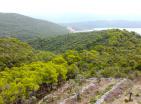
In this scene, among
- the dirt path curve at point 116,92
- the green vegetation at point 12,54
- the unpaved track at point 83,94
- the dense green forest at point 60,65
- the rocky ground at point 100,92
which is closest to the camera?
the dirt path curve at point 116,92

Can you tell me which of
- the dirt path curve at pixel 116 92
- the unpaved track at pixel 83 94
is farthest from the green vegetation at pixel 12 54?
the dirt path curve at pixel 116 92

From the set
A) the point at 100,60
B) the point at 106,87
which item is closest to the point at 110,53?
the point at 100,60

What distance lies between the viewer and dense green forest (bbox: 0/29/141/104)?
218 ft

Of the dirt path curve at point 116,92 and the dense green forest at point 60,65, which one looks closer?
the dirt path curve at point 116,92

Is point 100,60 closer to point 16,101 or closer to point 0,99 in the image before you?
point 16,101

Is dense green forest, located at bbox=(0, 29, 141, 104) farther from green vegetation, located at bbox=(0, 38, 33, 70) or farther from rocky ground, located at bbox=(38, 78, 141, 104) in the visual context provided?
rocky ground, located at bbox=(38, 78, 141, 104)

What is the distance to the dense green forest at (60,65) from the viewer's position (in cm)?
6638

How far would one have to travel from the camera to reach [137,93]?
197 feet

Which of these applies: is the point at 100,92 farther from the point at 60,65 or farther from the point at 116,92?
the point at 60,65

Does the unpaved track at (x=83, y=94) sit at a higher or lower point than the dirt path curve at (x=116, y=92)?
lower

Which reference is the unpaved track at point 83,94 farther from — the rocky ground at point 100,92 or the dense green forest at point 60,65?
the dense green forest at point 60,65

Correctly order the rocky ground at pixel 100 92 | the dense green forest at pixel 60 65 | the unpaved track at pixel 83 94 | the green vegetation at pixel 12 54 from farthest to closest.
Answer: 1. the green vegetation at pixel 12 54
2. the dense green forest at pixel 60 65
3. the unpaved track at pixel 83 94
4. the rocky ground at pixel 100 92

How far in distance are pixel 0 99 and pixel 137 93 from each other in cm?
2367

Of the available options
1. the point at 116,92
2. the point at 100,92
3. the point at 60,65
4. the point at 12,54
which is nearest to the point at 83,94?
the point at 100,92
